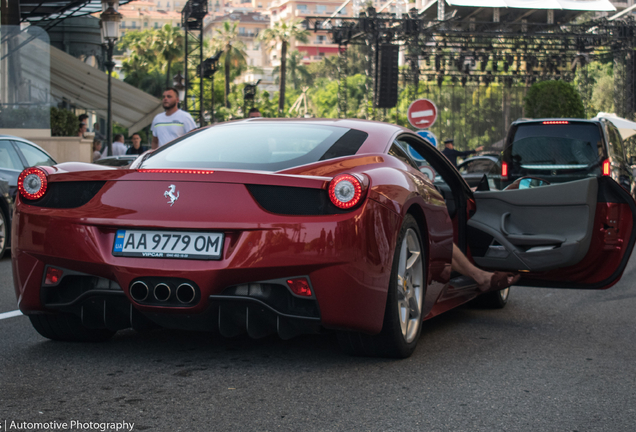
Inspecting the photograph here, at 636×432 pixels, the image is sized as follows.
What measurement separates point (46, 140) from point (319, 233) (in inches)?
698

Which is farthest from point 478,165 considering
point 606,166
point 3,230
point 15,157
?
point 3,230

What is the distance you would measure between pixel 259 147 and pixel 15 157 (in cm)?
705

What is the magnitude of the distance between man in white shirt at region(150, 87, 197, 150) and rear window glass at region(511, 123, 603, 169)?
4943 millimetres

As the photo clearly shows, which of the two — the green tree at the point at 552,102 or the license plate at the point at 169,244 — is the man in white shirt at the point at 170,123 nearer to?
the license plate at the point at 169,244

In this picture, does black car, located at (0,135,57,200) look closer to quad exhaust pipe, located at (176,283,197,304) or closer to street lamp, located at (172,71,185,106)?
quad exhaust pipe, located at (176,283,197,304)

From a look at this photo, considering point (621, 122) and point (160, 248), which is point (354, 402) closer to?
point (160, 248)

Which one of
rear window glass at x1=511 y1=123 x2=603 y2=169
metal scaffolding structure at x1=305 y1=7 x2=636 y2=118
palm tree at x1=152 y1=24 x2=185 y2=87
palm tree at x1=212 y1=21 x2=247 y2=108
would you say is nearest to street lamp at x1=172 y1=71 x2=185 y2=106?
metal scaffolding structure at x1=305 y1=7 x2=636 y2=118

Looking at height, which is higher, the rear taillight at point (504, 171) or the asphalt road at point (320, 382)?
the rear taillight at point (504, 171)

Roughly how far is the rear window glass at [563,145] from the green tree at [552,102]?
1963 cm

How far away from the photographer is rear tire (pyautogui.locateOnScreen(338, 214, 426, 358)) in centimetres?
420

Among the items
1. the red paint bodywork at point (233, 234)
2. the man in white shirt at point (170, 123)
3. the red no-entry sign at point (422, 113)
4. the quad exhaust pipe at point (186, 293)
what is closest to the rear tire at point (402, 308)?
the red paint bodywork at point (233, 234)

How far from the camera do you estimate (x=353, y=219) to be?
3828mm

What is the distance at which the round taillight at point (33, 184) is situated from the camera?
425cm

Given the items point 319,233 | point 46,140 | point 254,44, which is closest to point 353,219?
point 319,233
